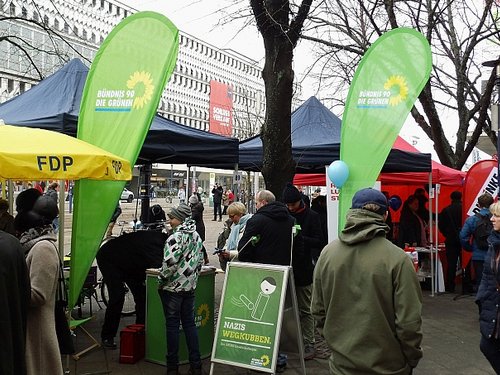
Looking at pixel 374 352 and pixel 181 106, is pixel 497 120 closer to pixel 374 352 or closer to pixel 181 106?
pixel 374 352

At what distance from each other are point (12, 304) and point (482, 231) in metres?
7.13

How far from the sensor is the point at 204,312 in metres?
5.76

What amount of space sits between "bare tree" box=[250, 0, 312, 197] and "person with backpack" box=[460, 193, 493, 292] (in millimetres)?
3232

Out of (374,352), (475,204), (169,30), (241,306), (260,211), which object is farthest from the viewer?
(475,204)

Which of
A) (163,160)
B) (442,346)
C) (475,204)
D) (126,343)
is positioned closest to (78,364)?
(126,343)

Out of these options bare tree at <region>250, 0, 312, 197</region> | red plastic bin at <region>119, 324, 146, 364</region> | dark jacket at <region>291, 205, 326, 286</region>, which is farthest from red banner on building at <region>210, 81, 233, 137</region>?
red plastic bin at <region>119, 324, 146, 364</region>

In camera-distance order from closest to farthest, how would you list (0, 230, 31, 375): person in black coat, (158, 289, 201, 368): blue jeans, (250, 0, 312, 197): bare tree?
(0, 230, 31, 375): person in black coat → (158, 289, 201, 368): blue jeans → (250, 0, 312, 197): bare tree

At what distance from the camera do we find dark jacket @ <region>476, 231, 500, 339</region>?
3.74m

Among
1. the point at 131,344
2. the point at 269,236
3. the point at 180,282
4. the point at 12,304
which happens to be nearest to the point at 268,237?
the point at 269,236

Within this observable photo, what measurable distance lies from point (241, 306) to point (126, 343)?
57.4 inches

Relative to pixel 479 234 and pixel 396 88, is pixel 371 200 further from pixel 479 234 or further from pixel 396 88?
pixel 479 234

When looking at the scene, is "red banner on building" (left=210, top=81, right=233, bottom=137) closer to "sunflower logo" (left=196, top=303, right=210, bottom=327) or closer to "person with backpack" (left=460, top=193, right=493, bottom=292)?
"person with backpack" (left=460, top=193, right=493, bottom=292)

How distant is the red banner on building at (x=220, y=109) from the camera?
62.4 meters

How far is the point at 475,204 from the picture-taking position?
10.3 metres
